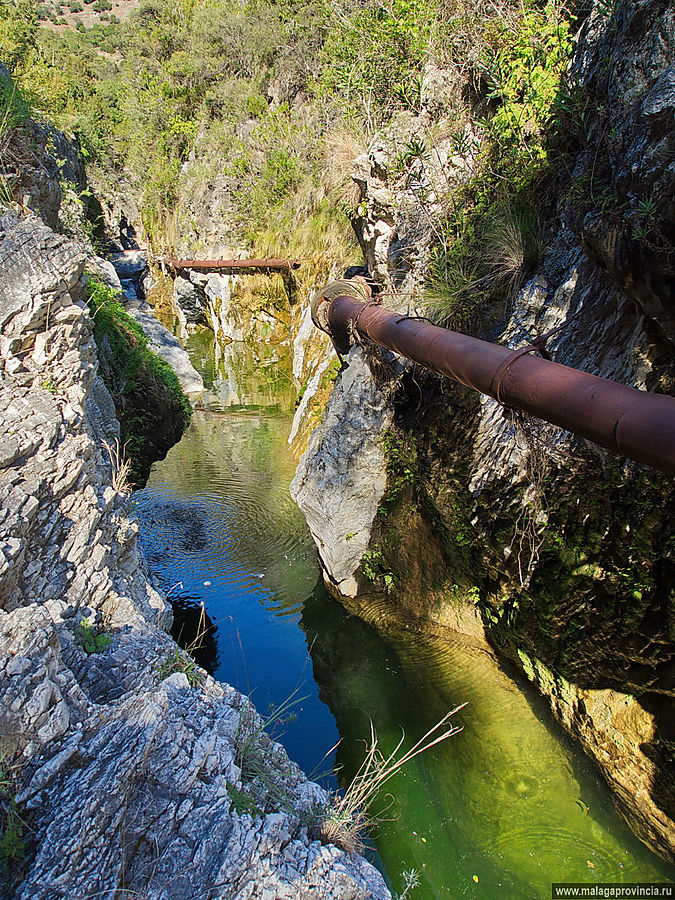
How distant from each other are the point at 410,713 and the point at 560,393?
3710 millimetres

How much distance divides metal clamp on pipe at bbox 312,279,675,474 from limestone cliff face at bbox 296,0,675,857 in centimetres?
40

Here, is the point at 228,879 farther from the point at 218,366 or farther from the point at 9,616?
the point at 218,366

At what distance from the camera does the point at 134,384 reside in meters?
6.69

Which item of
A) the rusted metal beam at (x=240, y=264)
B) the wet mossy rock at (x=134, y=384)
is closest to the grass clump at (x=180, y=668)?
the wet mossy rock at (x=134, y=384)

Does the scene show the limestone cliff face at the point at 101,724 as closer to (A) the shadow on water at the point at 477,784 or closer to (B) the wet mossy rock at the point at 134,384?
(A) the shadow on water at the point at 477,784

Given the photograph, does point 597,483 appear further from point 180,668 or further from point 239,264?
point 239,264

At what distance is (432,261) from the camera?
580 cm

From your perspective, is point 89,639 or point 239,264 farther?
point 239,264

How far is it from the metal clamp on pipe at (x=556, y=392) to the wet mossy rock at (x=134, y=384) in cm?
384

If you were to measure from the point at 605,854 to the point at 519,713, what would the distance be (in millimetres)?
1177

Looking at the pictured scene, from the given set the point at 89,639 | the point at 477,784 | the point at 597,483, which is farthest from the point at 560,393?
the point at 477,784

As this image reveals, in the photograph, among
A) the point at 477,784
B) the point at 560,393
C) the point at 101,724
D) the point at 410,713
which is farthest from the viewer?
the point at 410,713

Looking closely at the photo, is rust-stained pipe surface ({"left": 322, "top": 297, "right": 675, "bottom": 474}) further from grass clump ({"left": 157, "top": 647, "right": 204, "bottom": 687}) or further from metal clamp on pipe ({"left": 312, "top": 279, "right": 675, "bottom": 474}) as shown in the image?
grass clump ({"left": 157, "top": 647, "right": 204, "bottom": 687})

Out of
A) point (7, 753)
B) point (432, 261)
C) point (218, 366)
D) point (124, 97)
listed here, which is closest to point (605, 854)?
point (7, 753)
